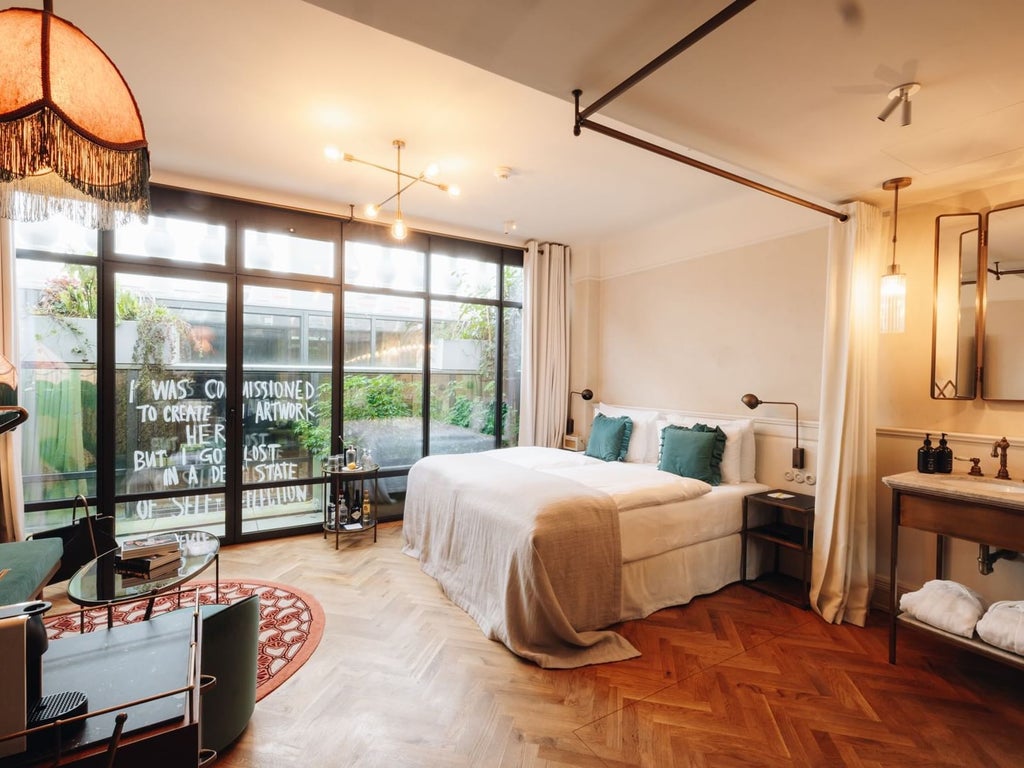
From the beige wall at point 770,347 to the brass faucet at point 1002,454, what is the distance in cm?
8

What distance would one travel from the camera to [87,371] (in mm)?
3367

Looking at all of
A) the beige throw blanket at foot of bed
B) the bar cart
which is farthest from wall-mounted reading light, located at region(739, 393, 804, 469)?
the bar cart

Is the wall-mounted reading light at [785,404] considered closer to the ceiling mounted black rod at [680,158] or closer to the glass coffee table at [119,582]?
the ceiling mounted black rod at [680,158]

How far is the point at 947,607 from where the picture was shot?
2.20 metres

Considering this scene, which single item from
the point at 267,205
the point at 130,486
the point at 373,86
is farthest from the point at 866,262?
the point at 130,486

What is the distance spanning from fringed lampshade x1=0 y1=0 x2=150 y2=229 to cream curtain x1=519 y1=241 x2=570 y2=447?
12.1 ft

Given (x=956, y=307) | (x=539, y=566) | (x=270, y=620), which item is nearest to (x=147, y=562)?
(x=270, y=620)

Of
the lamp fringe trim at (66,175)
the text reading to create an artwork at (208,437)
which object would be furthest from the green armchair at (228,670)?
the text reading to create an artwork at (208,437)

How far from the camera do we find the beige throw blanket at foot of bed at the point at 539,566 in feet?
7.59

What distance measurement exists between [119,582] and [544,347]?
3708 mm

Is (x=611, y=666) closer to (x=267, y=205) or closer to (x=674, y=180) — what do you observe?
(x=674, y=180)

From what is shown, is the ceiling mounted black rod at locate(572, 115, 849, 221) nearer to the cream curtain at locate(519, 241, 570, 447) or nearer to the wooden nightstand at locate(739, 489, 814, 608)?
the wooden nightstand at locate(739, 489, 814, 608)

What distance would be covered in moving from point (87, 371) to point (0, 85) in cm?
300

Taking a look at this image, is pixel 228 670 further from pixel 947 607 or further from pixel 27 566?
pixel 947 607
